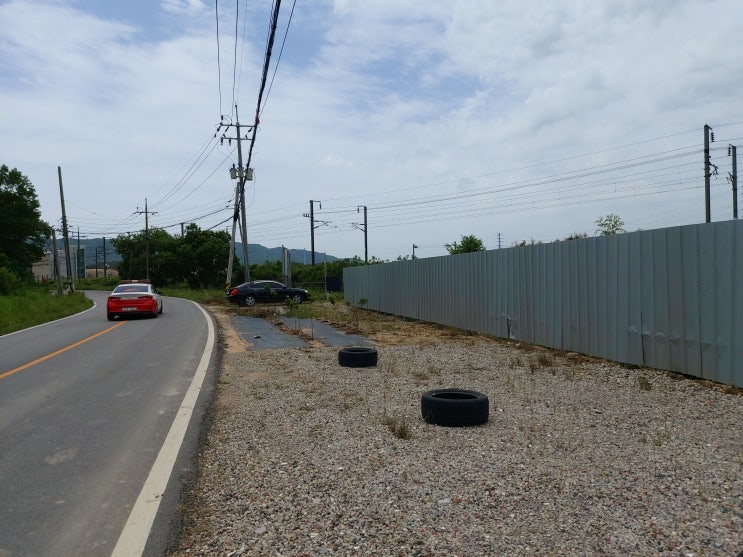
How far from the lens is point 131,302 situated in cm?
2189

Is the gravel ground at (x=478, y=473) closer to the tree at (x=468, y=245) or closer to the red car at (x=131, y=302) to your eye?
the red car at (x=131, y=302)

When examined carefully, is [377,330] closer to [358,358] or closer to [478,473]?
[358,358]

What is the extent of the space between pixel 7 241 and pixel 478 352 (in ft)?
229

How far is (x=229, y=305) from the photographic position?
3366 centimetres

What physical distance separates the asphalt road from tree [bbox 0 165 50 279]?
63.7 m

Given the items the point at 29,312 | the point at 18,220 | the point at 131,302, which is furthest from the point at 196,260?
the point at 131,302

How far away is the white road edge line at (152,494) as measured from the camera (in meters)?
3.50

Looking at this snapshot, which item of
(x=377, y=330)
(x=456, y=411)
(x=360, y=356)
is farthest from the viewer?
(x=377, y=330)

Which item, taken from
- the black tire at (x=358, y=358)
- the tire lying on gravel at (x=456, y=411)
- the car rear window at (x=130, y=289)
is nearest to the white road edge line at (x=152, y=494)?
the tire lying on gravel at (x=456, y=411)

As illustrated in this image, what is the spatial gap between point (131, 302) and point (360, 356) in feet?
48.8

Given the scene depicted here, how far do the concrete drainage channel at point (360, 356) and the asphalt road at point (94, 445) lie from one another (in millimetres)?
2384

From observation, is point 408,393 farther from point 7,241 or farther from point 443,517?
point 7,241

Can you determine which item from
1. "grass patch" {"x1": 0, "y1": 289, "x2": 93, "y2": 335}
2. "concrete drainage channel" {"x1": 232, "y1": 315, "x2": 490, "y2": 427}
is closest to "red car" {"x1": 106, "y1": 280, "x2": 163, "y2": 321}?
"grass patch" {"x1": 0, "y1": 289, "x2": 93, "y2": 335}

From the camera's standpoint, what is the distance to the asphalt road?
371 centimetres
